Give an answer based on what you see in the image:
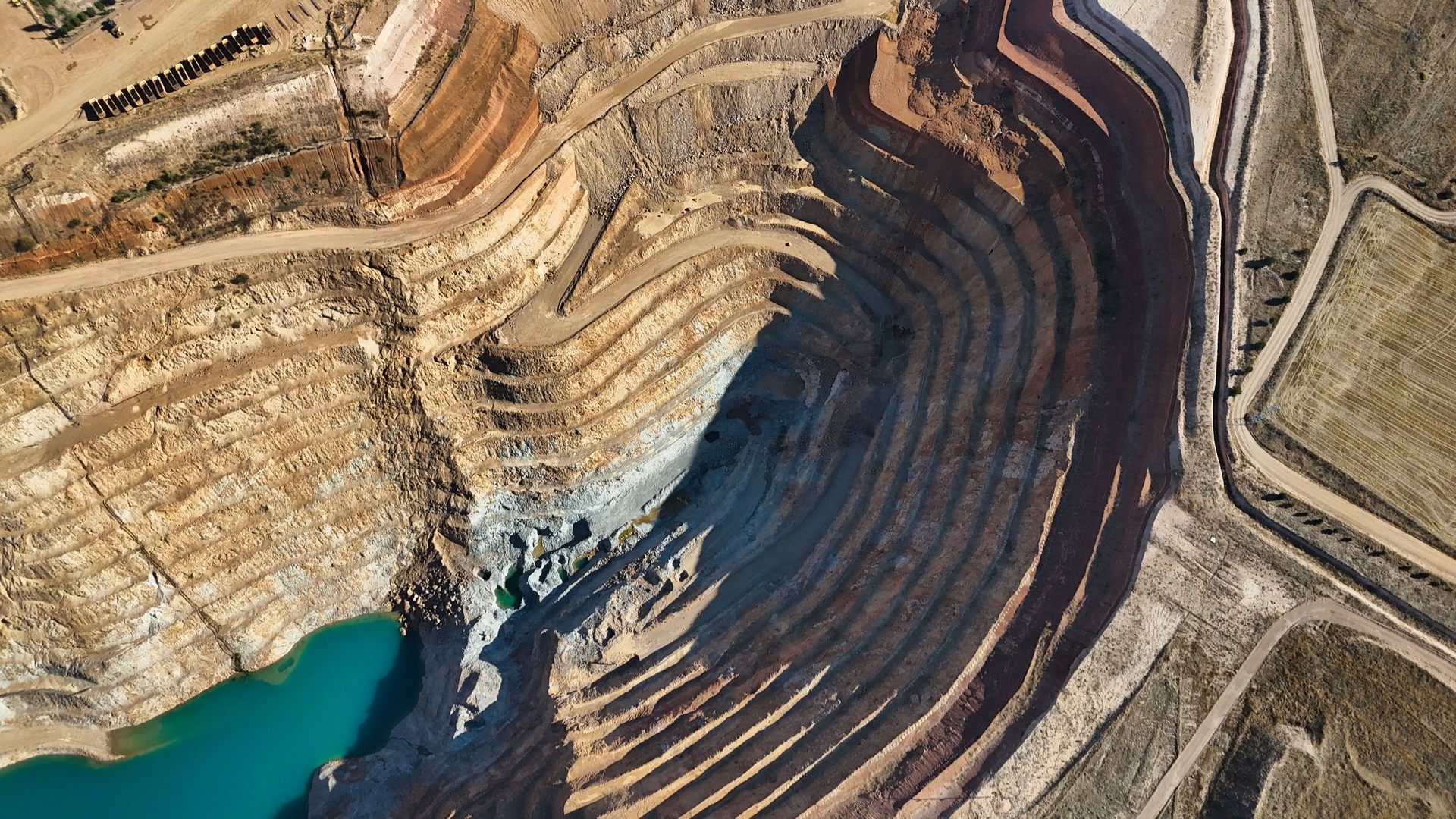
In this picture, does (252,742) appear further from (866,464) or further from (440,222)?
(866,464)

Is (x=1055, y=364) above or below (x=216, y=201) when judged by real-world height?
below

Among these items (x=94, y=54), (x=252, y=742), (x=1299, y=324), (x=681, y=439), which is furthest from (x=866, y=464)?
(x=94, y=54)

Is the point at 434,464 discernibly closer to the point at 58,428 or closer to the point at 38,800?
the point at 58,428

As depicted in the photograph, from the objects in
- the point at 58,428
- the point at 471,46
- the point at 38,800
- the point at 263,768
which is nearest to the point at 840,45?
the point at 471,46

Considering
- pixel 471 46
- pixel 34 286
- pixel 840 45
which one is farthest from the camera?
pixel 840 45

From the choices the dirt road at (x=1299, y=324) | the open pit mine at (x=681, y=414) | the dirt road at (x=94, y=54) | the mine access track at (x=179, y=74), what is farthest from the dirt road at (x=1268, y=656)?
the mine access track at (x=179, y=74)

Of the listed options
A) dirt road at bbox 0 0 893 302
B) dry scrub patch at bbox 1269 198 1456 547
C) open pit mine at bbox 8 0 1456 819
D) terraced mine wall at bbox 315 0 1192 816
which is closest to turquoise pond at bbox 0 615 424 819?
open pit mine at bbox 8 0 1456 819
